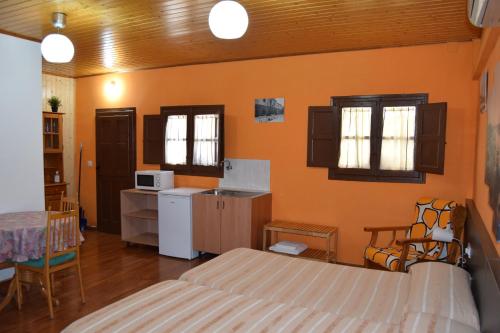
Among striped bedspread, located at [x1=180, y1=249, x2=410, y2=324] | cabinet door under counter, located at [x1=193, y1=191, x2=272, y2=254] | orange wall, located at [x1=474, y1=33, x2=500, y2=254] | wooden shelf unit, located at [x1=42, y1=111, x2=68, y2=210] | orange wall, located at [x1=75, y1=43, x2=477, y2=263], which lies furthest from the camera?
wooden shelf unit, located at [x1=42, y1=111, x2=68, y2=210]

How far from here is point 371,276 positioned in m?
2.55

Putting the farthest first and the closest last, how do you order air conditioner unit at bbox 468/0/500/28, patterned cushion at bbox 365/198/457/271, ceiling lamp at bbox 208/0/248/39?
patterned cushion at bbox 365/198/457/271 → ceiling lamp at bbox 208/0/248/39 → air conditioner unit at bbox 468/0/500/28

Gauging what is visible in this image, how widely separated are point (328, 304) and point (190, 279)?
2.90 feet

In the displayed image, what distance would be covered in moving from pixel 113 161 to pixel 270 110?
9.66 ft

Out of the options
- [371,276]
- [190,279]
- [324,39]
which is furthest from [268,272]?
[324,39]

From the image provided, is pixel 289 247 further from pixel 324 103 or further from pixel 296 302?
pixel 296 302

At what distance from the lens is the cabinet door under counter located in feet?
14.8

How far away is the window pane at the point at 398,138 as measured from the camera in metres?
4.13

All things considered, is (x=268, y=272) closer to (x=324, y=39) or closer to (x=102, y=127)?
(x=324, y=39)

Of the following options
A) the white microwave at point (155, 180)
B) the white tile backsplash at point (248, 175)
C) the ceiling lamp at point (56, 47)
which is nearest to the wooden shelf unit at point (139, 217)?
the white microwave at point (155, 180)

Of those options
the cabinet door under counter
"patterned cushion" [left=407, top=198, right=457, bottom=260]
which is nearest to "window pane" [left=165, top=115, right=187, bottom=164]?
the cabinet door under counter

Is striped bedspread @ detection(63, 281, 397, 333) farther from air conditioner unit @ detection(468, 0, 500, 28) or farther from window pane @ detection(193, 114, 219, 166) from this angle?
window pane @ detection(193, 114, 219, 166)

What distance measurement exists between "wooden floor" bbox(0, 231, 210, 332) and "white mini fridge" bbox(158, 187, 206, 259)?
0.40 ft

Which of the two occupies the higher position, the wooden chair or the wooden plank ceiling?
the wooden plank ceiling
